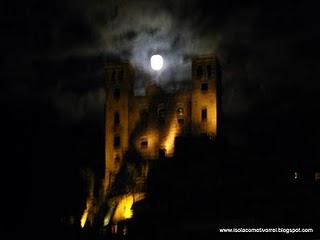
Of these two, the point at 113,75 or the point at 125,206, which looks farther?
the point at 113,75

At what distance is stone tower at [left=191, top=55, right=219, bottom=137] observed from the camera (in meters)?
81.2

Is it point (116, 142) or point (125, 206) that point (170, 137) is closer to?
point (116, 142)

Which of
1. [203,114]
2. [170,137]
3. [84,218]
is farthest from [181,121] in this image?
[84,218]

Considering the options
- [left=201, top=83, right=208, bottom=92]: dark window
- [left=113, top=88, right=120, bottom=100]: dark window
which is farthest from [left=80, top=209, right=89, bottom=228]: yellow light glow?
[left=201, top=83, right=208, bottom=92]: dark window

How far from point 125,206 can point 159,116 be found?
1334cm

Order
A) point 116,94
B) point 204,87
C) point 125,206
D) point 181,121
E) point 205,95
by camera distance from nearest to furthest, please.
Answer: point 125,206
point 181,121
point 205,95
point 204,87
point 116,94

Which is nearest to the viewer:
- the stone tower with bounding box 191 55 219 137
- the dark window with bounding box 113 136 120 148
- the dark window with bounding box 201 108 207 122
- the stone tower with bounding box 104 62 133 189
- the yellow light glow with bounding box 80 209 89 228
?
the yellow light glow with bounding box 80 209 89 228

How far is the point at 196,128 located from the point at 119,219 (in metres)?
15.0

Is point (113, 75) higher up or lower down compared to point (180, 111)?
higher up

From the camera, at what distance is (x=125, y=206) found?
76.1 metres

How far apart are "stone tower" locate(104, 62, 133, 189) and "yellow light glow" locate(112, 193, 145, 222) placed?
6.10 metres

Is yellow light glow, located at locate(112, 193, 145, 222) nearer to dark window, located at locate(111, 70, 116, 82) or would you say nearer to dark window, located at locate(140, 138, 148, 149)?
dark window, located at locate(140, 138, 148, 149)

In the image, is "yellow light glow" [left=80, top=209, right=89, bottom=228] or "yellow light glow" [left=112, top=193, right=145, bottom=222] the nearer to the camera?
"yellow light glow" [left=112, top=193, right=145, bottom=222]

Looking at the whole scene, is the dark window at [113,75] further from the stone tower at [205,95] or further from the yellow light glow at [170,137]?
the stone tower at [205,95]
